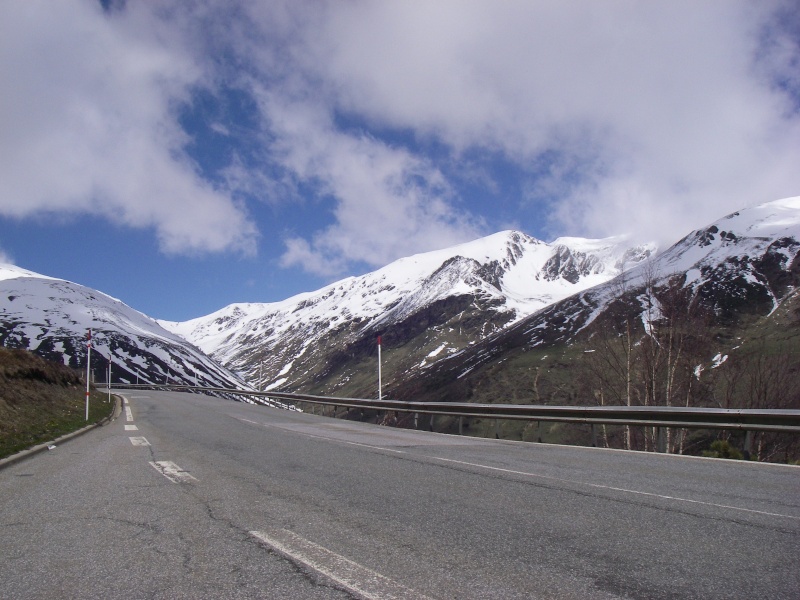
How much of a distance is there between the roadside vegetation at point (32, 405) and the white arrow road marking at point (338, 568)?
8153 mm

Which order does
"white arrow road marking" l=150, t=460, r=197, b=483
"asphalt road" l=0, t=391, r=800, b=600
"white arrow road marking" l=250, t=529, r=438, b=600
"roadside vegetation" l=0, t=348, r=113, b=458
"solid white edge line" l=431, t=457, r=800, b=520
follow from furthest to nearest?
"roadside vegetation" l=0, t=348, r=113, b=458 → "white arrow road marking" l=150, t=460, r=197, b=483 → "solid white edge line" l=431, t=457, r=800, b=520 → "asphalt road" l=0, t=391, r=800, b=600 → "white arrow road marking" l=250, t=529, r=438, b=600

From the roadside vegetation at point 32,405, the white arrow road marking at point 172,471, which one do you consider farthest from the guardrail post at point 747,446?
the roadside vegetation at point 32,405

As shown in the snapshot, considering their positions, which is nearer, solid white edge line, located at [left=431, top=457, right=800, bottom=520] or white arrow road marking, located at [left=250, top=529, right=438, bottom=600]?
white arrow road marking, located at [left=250, top=529, right=438, bottom=600]

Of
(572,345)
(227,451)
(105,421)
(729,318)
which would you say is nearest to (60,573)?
(227,451)

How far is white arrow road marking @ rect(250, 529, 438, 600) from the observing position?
4.07 metres

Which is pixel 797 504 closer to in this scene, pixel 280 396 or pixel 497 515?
pixel 497 515

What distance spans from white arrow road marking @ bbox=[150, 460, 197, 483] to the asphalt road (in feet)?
0.28

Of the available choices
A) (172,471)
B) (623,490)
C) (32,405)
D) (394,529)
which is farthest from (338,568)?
(32,405)

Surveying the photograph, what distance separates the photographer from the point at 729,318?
18575 centimetres

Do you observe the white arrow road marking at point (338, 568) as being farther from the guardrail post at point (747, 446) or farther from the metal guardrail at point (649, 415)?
the metal guardrail at point (649, 415)

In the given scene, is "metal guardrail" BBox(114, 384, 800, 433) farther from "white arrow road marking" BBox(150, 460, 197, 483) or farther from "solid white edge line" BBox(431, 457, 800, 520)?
"white arrow road marking" BBox(150, 460, 197, 483)

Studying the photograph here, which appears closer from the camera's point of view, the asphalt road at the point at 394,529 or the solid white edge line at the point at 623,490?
the asphalt road at the point at 394,529

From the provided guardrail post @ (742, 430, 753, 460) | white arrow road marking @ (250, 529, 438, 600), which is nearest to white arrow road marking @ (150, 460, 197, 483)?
white arrow road marking @ (250, 529, 438, 600)

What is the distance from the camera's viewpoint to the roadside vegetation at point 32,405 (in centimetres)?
1440
